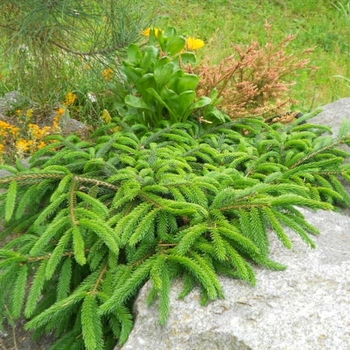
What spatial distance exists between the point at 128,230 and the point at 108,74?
6.14 ft

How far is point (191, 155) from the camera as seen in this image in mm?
3107

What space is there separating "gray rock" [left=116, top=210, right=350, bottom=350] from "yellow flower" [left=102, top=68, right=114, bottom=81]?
202 centimetres

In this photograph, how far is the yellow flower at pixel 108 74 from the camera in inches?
148

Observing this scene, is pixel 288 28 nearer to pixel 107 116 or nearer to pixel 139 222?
pixel 107 116

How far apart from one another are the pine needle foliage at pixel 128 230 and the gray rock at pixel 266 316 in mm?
61

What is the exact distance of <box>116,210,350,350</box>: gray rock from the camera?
6.47 feet

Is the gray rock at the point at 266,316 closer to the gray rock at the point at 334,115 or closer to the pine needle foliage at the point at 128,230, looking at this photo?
the pine needle foliage at the point at 128,230

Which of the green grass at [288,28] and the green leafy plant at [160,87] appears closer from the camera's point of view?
the green leafy plant at [160,87]

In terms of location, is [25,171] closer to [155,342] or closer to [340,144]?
[155,342]

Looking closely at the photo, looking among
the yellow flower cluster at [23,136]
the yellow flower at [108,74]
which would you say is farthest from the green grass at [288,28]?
the yellow flower cluster at [23,136]

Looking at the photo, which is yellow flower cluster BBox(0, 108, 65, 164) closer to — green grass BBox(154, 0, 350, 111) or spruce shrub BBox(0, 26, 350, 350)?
spruce shrub BBox(0, 26, 350, 350)

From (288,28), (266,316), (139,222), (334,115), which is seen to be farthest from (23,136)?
(288,28)

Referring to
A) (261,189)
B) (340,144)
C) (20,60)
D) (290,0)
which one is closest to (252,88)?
(340,144)

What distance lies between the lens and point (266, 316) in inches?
80.4
